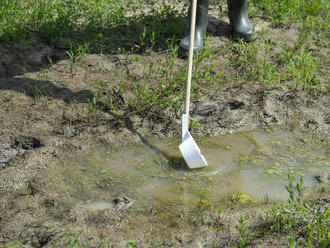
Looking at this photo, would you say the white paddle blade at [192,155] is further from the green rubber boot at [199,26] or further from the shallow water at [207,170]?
the green rubber boot at [199,26]

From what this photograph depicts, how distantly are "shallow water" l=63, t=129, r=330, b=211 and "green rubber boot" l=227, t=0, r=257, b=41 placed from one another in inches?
54.3

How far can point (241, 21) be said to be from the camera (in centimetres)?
430

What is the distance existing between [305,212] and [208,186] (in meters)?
0.65

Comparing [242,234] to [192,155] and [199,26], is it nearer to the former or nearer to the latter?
[192,155]

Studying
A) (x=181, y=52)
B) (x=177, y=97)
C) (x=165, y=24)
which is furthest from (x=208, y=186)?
(x=165, y=24)

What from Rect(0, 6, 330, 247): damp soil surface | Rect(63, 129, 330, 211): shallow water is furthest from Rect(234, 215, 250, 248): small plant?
Rect(63, 129, 330, 211): shallow water

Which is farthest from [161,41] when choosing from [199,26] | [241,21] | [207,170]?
[207,170]

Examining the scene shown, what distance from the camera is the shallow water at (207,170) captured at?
2609mm

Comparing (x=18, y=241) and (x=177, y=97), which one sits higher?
(x=177, y=97)

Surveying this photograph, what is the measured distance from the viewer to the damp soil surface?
90.4 inches

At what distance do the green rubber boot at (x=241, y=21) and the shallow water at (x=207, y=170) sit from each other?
138 cm

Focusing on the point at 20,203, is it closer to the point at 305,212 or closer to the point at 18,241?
the point at 18,241

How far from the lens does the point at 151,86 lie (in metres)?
3.58

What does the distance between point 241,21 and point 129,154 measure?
2.05 m
